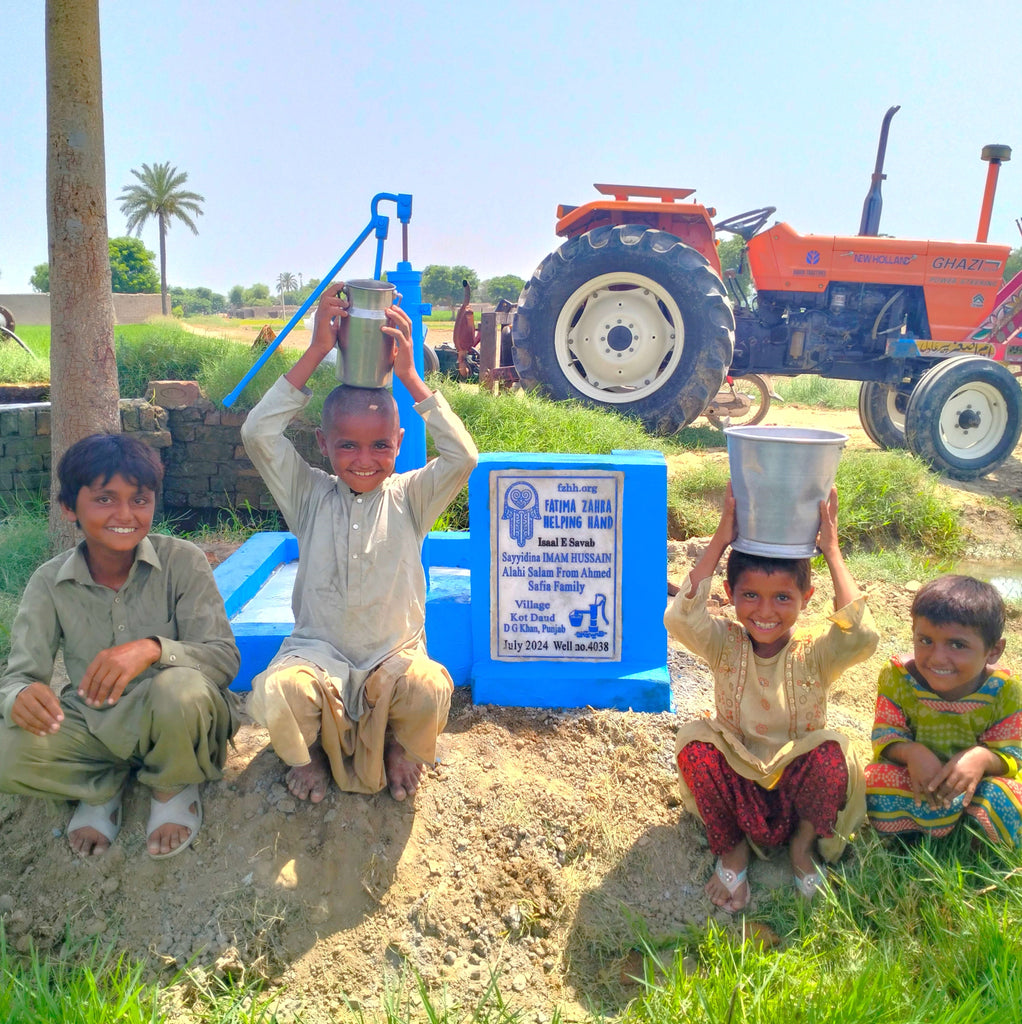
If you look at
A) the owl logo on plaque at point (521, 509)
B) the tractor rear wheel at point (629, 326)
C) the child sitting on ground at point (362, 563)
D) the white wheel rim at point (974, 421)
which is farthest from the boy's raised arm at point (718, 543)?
the white wheel rim at point (974, 421)

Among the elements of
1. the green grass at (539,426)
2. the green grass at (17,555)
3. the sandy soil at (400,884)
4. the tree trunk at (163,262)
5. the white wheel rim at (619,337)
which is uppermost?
the tree trunk at (163,262)

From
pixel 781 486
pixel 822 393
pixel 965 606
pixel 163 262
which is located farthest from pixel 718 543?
pixel 163 262

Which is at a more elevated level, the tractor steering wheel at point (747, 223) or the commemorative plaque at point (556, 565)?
Result: the tractor steering wheel at point (747, 223)

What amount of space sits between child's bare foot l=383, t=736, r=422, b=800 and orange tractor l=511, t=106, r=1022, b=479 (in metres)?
5.40

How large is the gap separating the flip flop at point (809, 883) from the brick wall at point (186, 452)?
459 centimetres

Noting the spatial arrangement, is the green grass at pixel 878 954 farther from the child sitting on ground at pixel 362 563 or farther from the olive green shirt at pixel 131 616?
the olive green shirt at pixel 131 616

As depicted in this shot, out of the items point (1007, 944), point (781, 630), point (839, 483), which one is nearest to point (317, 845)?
point (781, 630)

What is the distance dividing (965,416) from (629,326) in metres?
2.90

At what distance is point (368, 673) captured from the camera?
8.30ft

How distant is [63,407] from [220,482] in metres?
1.99

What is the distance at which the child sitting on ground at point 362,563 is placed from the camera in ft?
8.13

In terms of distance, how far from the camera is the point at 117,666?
89.0 inches

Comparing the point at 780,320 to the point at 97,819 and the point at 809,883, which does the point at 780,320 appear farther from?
the point at 97,819

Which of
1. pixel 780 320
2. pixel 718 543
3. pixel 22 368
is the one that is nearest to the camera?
pixel 718 543
